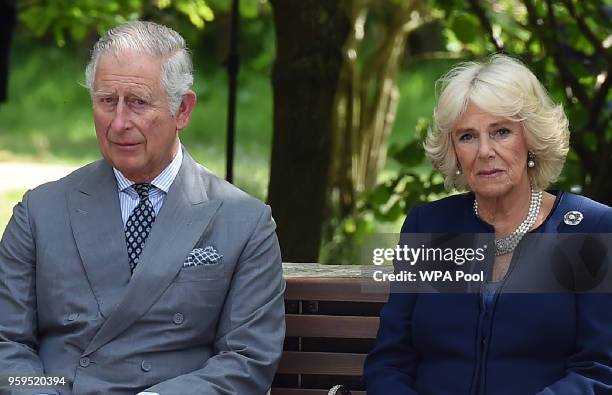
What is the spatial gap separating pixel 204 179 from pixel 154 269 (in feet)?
1.16

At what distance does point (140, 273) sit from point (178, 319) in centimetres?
16

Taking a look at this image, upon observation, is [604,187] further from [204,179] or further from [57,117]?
[57,117]

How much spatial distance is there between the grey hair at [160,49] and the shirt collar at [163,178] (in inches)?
7.2

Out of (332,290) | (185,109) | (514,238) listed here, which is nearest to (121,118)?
(185,109)

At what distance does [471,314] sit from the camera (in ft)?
10.6

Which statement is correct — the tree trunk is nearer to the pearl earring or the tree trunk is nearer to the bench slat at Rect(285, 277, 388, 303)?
the bench slat at Rect(285, 277, 388, 303)

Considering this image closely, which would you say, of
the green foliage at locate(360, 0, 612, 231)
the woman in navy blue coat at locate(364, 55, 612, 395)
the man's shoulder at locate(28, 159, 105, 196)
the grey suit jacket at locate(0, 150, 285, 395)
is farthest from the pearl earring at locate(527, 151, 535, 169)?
the green foliage at locate(360, 0, 612, 231)

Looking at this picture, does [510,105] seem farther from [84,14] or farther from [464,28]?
[84,14]

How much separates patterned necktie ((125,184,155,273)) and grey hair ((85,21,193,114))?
0.26 meters

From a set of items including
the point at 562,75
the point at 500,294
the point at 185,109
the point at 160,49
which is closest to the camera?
the point at 500,294

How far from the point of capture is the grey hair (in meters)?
3.30

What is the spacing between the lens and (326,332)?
362 cm

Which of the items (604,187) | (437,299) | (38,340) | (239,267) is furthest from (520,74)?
(604,187)

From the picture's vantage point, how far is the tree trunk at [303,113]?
5320 mm
